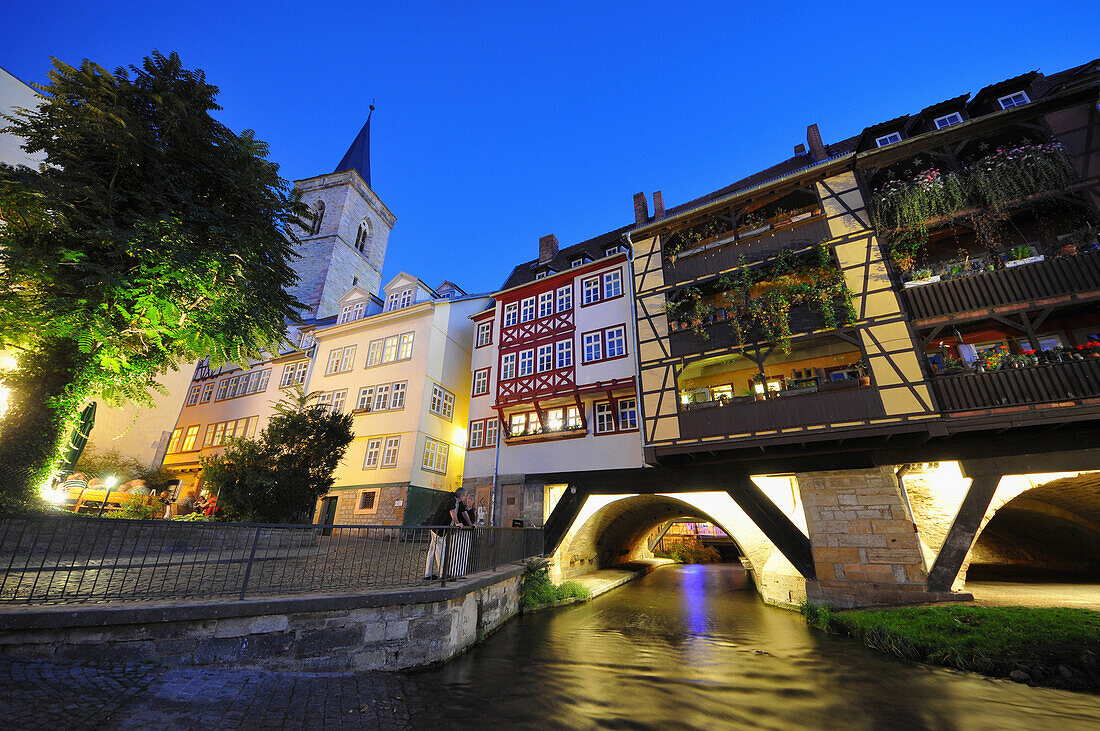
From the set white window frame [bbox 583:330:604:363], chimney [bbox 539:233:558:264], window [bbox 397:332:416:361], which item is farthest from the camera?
chimney [bbox 539:233:558:264]

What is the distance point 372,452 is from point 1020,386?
22.3 m

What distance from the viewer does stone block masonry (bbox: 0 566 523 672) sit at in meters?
4.71

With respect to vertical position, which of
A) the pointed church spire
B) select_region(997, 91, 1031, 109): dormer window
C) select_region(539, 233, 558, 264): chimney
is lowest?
select_region(997, 91, 1031, 109): dormer window

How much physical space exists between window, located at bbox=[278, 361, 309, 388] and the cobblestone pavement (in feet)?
74.7

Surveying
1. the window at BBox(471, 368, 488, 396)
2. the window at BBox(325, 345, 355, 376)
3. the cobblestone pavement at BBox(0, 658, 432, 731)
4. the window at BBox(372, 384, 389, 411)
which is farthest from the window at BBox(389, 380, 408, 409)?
the cobblestone pavement at BBox(0, 658, 432, 731)

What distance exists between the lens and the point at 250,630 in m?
5.69

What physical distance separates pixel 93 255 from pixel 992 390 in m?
20.6

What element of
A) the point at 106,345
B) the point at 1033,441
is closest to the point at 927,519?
the point at 1033,441

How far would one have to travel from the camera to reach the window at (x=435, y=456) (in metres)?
20.0

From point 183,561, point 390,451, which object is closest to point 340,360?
point 390,451

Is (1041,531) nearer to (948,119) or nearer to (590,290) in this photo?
(948,119)

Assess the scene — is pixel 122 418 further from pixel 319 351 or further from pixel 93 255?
pixel 93 255

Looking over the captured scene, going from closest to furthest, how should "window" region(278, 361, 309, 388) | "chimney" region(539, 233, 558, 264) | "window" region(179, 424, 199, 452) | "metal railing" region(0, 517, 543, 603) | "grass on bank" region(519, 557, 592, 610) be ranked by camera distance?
"metal railing" region(0, 517, 543, 603)
"grass on bank" region(519, 557, 592, 610)
"chimney" region(539, 233, 558, 264)
"window" region(278, 361, 309, 388)
"window" region(179, 424, 199, 452)

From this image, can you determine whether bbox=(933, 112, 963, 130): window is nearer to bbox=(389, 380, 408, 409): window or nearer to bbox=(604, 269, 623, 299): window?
bbox=(604, 269, 623, 299): window
